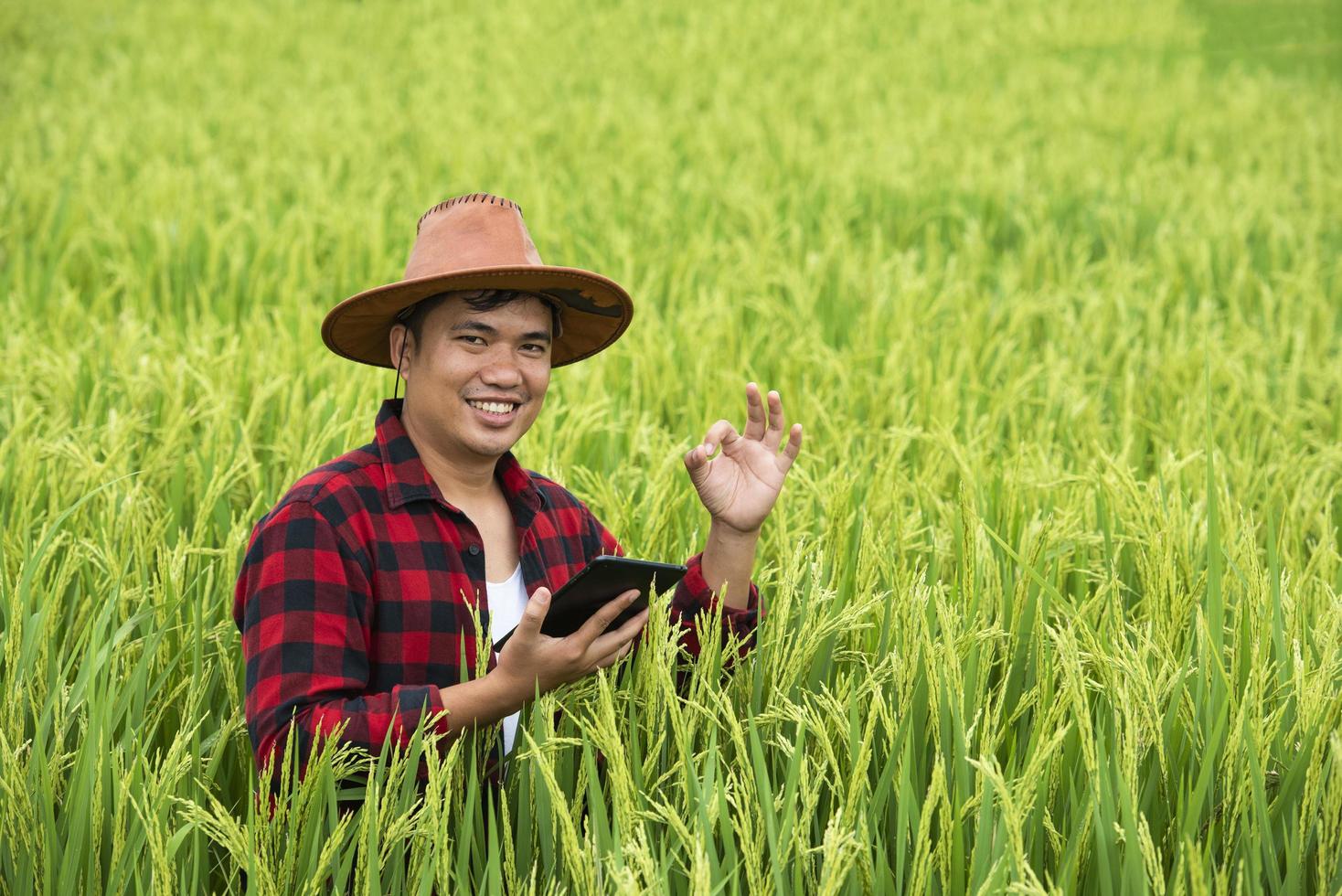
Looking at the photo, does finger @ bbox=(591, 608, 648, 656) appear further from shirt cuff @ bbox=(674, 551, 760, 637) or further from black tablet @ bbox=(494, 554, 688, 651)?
shirt cuff @ bbox=(674, 551, 760, 637)

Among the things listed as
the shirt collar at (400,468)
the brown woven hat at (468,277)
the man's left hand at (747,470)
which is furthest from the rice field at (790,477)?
the brown woven hat at (468,277)

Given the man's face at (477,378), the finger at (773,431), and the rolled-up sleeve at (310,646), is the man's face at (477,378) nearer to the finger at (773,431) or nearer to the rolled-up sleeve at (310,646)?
the rolled-up sleeve at (310,646)

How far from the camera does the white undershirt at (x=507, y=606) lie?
1641mm

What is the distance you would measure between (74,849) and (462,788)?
42cm

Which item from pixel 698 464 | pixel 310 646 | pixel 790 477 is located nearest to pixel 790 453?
pixel 698 464

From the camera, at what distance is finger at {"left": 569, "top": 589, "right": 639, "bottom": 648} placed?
56.0 inches

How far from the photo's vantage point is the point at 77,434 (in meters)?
2.71

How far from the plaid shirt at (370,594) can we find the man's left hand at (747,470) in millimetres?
115

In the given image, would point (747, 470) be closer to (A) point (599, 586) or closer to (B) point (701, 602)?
(B) point (701, 602)

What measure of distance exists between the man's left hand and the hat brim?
0.23m

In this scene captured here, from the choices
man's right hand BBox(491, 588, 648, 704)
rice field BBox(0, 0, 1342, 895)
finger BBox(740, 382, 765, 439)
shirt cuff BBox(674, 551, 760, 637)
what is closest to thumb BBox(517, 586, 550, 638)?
man's right hand BBox(491, 588, 648, 704)

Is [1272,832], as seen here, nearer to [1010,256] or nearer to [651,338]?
[651,338]

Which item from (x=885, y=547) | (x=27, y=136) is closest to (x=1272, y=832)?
(x=885, y=547)

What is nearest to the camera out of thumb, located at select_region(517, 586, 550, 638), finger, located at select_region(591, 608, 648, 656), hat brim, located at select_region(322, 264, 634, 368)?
thumb, located at select_region(517, 586, 550, 638)
